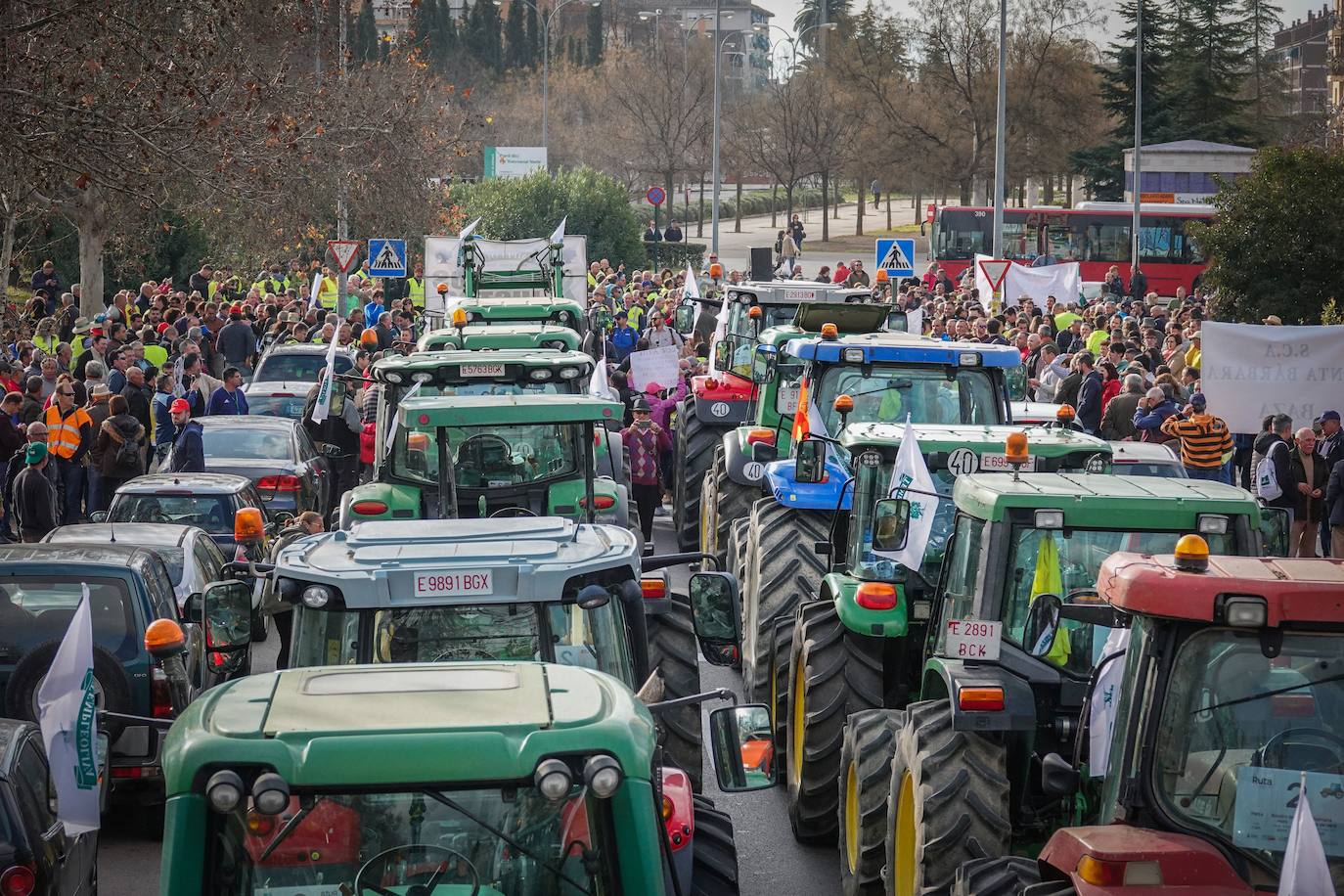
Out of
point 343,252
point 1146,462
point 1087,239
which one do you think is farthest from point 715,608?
point 1087,239

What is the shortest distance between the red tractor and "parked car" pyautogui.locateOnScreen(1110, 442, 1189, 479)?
26.1 feet

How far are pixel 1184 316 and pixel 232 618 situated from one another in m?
22.0

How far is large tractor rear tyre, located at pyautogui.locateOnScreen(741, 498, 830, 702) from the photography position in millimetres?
10969

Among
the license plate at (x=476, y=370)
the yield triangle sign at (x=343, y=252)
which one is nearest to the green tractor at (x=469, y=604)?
the license plate at (x=476, y=370)

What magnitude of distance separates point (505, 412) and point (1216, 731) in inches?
248

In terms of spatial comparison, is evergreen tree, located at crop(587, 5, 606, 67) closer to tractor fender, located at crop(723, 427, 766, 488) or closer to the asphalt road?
tractor fender, located at crop(723, 427, 766, 488)

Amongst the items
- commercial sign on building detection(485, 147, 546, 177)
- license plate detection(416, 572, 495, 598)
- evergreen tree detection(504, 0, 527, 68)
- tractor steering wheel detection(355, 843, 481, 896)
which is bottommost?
tractor steering wheel detection(355, 843, 481, 896)

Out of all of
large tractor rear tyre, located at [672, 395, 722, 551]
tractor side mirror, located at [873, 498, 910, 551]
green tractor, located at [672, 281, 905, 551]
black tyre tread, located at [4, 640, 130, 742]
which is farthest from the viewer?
green tractor, located at [672, 281, 905, 551]

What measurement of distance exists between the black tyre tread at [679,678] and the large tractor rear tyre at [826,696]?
840 mm

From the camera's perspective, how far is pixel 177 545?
1269 cm

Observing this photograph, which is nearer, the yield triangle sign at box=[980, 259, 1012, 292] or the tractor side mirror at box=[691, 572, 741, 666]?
the tractor side mirror at box=[691, 572, 741, 666]

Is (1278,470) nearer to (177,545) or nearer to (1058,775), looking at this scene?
(177,545)

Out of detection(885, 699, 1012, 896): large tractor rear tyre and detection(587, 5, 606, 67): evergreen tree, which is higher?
detection(587, 5, 606, 67): evergreen tree

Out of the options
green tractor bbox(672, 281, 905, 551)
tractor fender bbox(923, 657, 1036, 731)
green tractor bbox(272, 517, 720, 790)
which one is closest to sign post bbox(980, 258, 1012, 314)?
green tractor bbox(672, 281, 905, 551)
